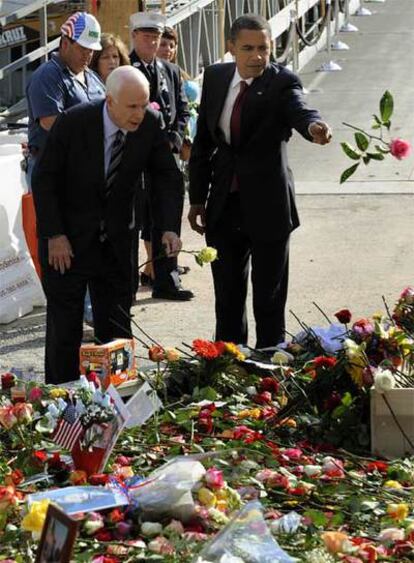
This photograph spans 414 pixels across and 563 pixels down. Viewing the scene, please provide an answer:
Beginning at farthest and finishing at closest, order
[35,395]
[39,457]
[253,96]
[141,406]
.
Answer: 1. [253,96]
2. [35,395]
3. [141,406]
4. [39,457]

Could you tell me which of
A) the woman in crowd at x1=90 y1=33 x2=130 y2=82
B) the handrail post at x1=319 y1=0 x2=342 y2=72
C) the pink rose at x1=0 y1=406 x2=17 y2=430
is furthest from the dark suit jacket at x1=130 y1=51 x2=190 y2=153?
the handrail post at x1=319 y1=0 x2=342 y2=72

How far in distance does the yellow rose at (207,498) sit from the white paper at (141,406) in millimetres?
759

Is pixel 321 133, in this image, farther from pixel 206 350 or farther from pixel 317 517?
pixel 317 517

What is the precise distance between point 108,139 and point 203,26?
903 cm

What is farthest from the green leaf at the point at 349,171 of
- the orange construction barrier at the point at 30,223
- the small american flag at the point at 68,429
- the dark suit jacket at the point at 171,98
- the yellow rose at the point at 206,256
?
the dark suit jacket at the point at 171,98

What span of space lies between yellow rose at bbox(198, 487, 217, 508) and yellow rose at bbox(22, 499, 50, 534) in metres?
0.47

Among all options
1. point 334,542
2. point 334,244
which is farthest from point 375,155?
point 334,244

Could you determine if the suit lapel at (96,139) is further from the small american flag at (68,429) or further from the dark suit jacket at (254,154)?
the small american flag at (68,429)

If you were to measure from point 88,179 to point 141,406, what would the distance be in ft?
6.01

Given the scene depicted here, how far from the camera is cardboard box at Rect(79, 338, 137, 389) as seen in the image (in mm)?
5004

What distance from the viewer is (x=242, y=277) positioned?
687cm

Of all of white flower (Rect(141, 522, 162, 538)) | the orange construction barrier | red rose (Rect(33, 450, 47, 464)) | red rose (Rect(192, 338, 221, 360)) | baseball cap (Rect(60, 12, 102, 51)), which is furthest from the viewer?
the orange construction barrier

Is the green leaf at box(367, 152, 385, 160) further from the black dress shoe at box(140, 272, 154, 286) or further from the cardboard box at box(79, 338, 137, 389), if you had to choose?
the black dress shoe at box(140, 272, 154, 286)

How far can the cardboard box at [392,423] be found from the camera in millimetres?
4465
